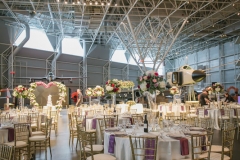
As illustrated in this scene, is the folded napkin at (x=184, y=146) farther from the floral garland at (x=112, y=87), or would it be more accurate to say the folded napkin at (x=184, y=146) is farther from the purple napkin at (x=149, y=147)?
the floral garland at (x=112, y=87)

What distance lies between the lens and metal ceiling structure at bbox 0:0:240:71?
1514cm

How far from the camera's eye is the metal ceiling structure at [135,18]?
1514cm

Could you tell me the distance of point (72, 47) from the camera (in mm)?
24547

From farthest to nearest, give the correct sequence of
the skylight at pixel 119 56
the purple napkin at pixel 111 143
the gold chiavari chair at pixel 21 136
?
the skylight at pixel 119 56
the gold chiavari chair at pixel 21 136
the purple napkin at pixel 111 143

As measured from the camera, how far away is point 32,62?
21.0 metres

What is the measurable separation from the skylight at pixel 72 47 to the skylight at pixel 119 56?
17.3 ft

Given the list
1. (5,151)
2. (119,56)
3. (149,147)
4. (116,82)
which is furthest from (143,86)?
(119,56)

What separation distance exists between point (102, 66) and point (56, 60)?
20.3 feet

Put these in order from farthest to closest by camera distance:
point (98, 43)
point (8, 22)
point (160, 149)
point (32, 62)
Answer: point (98, 43) → point (32, 62) → point (8, 22) → point (160, 149)

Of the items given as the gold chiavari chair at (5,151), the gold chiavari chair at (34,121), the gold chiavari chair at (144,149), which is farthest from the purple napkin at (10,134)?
the gold chiavari chair at (144,149)

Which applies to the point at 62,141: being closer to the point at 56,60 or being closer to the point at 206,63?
the point at 56,60

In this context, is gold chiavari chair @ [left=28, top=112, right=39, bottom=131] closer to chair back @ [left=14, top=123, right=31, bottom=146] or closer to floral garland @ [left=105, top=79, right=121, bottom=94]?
chair back @ [left=14, top=123, right=31, bottom=146]

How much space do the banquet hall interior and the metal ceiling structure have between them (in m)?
0.10

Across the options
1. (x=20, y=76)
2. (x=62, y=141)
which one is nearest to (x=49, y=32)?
(x=20, y=76)
